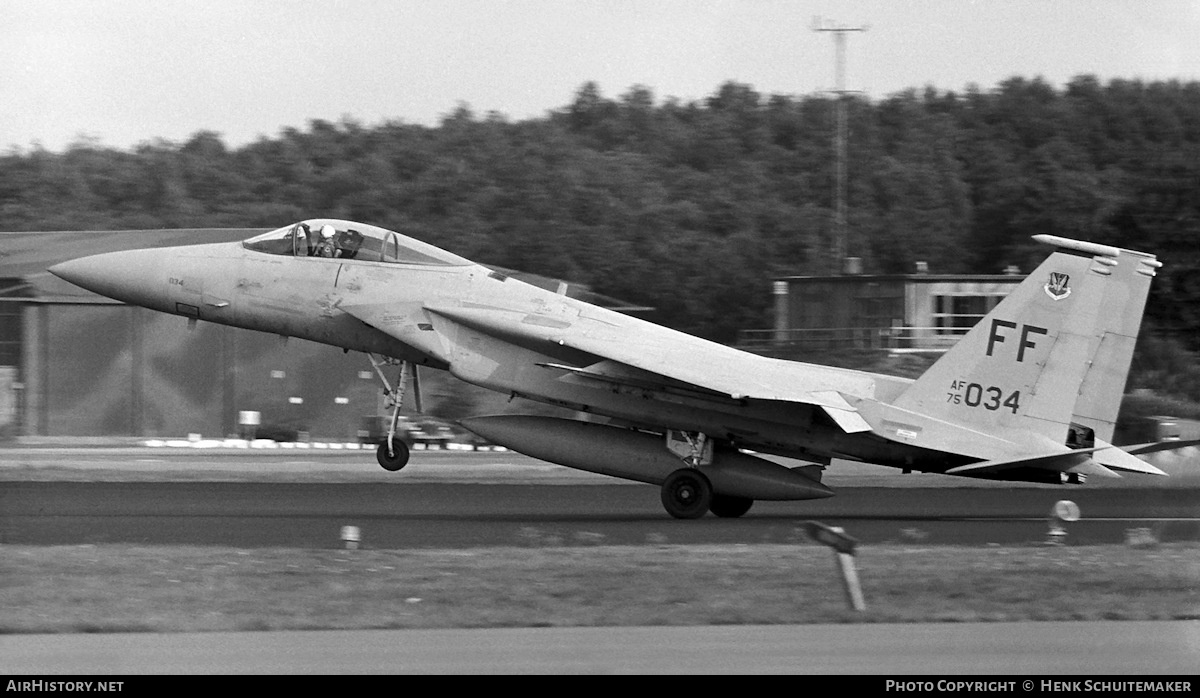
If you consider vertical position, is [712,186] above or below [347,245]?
above

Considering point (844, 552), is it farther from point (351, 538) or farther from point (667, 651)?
point (351, 538)

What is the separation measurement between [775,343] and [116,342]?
1848cm

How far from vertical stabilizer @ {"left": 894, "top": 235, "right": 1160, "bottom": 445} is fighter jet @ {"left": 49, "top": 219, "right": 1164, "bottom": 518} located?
0.05 feet

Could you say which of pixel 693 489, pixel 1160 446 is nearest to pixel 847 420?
pixel 693 489

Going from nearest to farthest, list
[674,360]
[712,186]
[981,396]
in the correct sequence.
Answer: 1. [674,360]
2. [981,396]
3. [712,186]

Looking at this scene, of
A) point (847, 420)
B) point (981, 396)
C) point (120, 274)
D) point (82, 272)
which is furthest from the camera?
point (82, 272)

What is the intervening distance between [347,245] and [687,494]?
17.3 ft

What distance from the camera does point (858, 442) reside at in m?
16.6

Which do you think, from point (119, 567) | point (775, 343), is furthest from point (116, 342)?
point (119, 567)

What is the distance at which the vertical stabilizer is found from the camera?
1641 cm

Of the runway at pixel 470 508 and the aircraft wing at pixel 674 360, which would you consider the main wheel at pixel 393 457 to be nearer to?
the runway at pixel 470 508

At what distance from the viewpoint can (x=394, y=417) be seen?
56.2 ft

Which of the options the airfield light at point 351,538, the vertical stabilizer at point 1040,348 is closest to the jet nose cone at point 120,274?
the airfield light at point 351,538

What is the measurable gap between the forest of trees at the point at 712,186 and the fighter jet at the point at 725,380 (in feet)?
95.8
